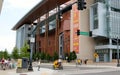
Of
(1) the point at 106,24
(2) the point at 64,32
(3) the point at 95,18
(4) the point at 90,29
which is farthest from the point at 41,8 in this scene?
(1) the point at 106,24

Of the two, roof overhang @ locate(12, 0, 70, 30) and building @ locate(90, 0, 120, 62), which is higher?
roof overhang @ locate(12, 0, 70, 30)

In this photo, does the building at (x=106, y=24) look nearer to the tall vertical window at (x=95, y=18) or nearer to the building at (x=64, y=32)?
the tall vertical window at (x=95, y=18)

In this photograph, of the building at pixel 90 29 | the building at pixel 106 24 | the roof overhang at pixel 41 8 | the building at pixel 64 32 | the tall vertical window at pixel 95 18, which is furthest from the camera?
the roof overhang at pixel 41 8

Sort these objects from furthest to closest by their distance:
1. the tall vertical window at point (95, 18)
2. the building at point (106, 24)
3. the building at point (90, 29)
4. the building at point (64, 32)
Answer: the building at point (64, 32)
the tall vertical window at point (95, 18)
the building at point (90, 29)
the building at point (106, 24)

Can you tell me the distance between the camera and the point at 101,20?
325 feet

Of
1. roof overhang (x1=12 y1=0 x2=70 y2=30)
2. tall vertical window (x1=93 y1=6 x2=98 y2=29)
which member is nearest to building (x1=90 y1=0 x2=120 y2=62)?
tall vertical window (x1=93 y1=6 x2=98 y2=29)

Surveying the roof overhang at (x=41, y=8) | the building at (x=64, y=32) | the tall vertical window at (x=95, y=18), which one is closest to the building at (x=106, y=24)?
the tall vertical window at (x=95, y=18)

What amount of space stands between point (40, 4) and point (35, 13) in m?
16.1

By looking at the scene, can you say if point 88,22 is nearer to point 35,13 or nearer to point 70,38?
point 70,38

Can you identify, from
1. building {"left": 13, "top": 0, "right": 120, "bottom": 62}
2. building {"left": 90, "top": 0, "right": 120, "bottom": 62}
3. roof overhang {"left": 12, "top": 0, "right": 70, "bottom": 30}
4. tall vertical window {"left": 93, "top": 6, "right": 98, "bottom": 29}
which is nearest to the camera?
building {"left": 90, "top": 0, "right": 120, "bottom": 62}

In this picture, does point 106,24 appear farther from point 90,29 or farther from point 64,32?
point 64,32

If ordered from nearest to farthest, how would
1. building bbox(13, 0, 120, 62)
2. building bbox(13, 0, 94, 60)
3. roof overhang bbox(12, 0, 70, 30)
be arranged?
building bbox(13, 0, 120, 62), building bbox(13, 0, 94, 60), roof overhang bbox(12, 0, 70, 30)

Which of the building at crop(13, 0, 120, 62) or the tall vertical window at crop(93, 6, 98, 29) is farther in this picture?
the tall vertical window at crop(93, 6, 98, 29)

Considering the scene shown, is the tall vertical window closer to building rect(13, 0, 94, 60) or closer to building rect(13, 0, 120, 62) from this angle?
building rect(13, 0, 120, 62)
